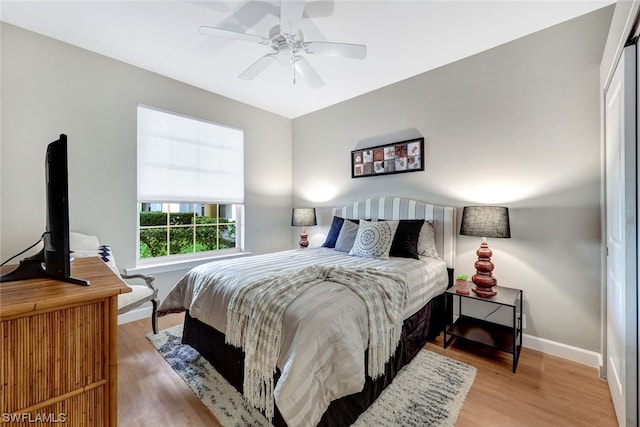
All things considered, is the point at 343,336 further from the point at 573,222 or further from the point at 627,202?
the point at 573,222

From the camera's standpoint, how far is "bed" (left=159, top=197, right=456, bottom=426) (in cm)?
132

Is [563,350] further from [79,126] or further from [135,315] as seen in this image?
[79,126]

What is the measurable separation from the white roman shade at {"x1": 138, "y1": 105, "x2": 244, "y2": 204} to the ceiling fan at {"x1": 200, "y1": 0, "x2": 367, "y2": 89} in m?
1.39

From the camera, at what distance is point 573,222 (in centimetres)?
223

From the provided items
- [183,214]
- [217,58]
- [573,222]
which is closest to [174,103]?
[217,58]

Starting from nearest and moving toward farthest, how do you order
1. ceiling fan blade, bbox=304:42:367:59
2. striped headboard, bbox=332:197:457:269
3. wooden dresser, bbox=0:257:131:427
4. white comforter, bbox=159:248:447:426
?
wooden dresser, bbox=0:257:131:427 < white comforter, bbox=159:248:447:426 < ceiling fan blade, bbox=304:42:367:59 < striped headboard, bbox=332:197:457:269

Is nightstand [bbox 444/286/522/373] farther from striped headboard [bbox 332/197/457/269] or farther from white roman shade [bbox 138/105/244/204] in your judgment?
white roman shade [bbox 138/105/244/204]

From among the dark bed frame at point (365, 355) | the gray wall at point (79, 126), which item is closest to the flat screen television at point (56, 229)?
the dark bed frame at point (365, 355)

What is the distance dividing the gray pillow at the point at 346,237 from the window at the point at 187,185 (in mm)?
1675

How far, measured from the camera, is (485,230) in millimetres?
2270

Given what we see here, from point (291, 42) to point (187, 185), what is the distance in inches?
86.1

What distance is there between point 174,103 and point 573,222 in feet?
14.1

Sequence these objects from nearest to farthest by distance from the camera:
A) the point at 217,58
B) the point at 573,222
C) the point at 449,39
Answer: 1. the point at 573,222
2. the point at 449,39
3. the point at 217,58

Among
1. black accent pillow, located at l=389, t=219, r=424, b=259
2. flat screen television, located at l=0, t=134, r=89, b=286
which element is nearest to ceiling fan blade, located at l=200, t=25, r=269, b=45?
flat screen television, located at l=0, t=134, r=89, b=286
